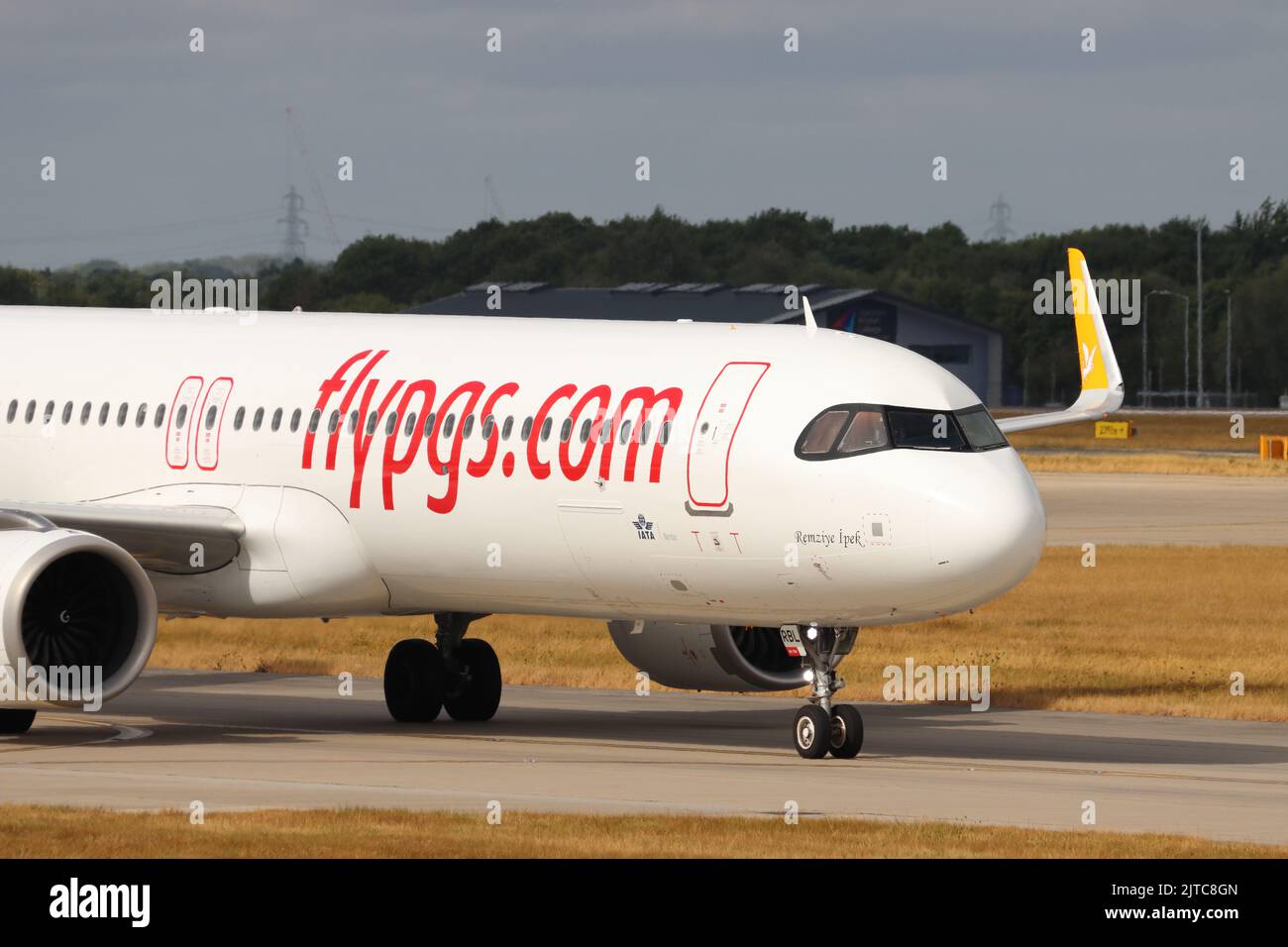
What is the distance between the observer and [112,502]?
29.6 metres

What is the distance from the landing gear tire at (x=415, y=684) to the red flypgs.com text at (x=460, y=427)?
3.44 m

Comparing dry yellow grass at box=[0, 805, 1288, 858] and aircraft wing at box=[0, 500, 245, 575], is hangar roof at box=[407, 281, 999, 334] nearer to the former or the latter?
aircraft wing at box=[0, 500, 245, 575]

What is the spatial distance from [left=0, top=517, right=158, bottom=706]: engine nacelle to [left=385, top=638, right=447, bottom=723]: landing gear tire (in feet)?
14.4

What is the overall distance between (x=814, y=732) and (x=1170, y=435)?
10548cm

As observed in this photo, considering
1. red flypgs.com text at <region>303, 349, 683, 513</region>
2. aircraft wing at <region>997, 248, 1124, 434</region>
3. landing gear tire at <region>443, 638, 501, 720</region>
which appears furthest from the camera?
aircraft wing at <region>997, 248, 1124, 434</region>

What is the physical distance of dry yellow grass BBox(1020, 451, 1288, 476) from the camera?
9119 centimetres

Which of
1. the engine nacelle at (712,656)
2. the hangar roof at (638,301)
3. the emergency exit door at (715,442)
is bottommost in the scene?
the engine nacelle at (712,656)

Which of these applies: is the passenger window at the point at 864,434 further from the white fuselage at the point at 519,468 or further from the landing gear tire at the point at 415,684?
the landing gear tire at the point at 415,684

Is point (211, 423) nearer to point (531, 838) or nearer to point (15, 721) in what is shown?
point (15, 721)

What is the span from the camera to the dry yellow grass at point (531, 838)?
1894 centimetres

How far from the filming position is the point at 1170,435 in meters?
128

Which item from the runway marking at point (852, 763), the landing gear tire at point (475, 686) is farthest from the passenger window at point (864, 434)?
the landing gear tire at point (475, 686)

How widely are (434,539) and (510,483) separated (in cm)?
116

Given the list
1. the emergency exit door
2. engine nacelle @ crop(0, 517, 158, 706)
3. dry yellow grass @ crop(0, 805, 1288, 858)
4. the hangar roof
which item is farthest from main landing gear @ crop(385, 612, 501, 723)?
the hangar roof
